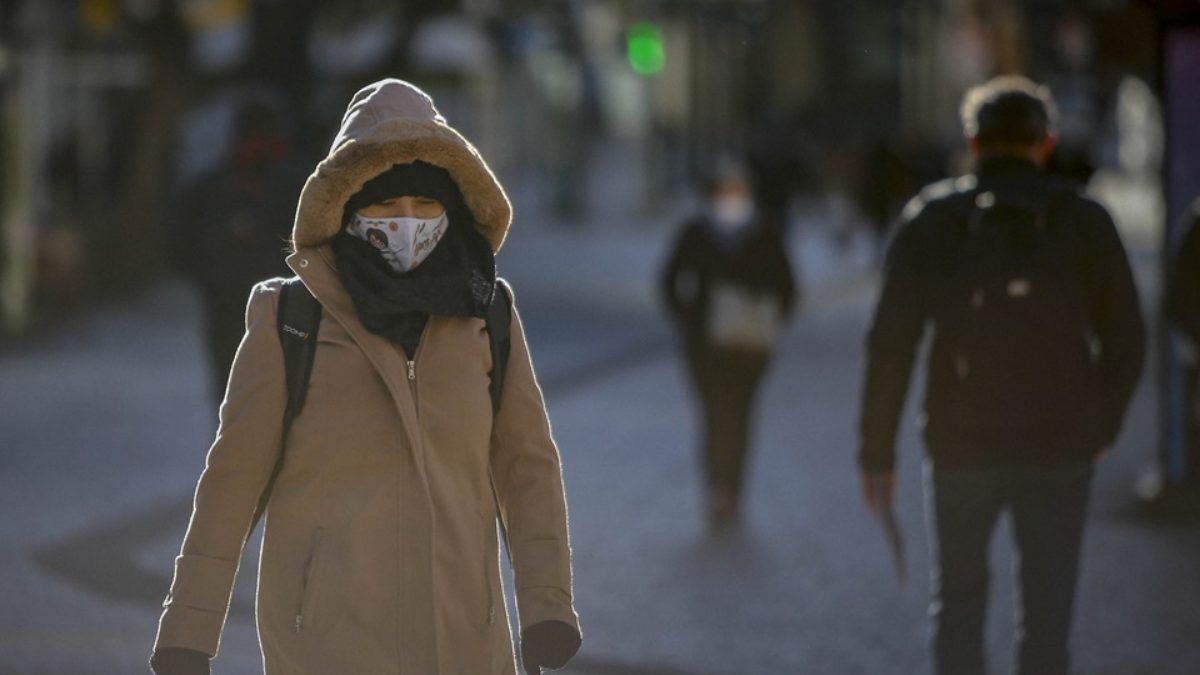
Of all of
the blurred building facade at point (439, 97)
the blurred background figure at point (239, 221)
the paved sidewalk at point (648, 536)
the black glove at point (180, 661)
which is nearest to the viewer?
the black glove at point (180, 661)

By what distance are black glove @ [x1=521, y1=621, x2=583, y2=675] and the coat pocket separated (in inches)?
13.9

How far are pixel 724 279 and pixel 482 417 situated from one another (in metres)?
5.70

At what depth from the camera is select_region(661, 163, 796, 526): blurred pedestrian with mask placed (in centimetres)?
955

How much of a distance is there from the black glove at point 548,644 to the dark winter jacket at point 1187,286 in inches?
139

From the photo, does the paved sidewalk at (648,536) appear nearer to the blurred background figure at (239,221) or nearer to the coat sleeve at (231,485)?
the blurred background figure at (239,221)

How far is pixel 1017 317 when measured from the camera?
538cm

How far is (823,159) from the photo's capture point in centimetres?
4381

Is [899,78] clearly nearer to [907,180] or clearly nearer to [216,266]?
[907,180]

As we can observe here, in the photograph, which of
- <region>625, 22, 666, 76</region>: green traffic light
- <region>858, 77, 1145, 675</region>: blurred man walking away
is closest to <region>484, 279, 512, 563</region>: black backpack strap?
<region>858, 77, 1145, 675</region>: blurred man walking away

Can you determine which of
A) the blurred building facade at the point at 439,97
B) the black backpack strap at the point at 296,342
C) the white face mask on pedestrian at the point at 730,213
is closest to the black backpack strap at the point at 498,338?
the black backpack strap at the point at 296,342

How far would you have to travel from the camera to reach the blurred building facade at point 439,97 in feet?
64.0

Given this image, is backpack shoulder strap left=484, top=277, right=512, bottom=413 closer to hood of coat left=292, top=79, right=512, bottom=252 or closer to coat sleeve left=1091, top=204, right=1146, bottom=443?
hood of coat left=292, top=79, right=512, bottom=252

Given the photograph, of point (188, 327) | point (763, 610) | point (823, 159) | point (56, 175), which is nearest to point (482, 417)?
point (763, 610)

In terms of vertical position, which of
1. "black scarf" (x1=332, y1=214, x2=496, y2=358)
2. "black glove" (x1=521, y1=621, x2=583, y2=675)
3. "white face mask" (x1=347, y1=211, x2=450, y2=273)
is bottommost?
"black glove" (x1=521, y1=621, x2=583, y2=675)
